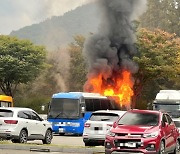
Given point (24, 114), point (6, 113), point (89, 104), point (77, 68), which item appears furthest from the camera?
point (77, 68)

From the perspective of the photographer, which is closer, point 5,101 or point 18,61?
point 5,101

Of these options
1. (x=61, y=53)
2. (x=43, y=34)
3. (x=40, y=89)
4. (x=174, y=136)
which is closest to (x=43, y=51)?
(x=40, y=89)

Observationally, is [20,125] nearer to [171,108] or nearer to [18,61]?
[171,108]

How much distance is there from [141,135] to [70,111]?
17.8m

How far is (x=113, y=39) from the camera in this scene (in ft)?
185

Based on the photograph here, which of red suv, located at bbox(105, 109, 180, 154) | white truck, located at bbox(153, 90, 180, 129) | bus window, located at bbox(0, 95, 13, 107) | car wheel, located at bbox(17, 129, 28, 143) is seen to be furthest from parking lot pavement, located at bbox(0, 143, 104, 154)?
white truck, located at bbox(153, 90, 180, 129)

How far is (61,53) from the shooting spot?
9612cm

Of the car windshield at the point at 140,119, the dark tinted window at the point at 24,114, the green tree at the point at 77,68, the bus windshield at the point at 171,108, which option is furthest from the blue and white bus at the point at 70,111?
the green tree at the point at 77,68

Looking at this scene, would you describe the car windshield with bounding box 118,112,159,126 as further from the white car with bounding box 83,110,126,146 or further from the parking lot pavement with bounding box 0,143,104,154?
the white car with bounding box 83,110,126,146

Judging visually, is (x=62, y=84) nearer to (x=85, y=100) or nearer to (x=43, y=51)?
(x=43, y=51)

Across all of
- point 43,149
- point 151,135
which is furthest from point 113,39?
point 151,135

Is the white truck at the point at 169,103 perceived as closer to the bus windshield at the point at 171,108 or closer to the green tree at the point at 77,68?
the bus windshield at the point at 171,108

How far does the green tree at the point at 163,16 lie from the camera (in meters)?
98.2

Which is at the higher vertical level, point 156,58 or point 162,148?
point 156,58
